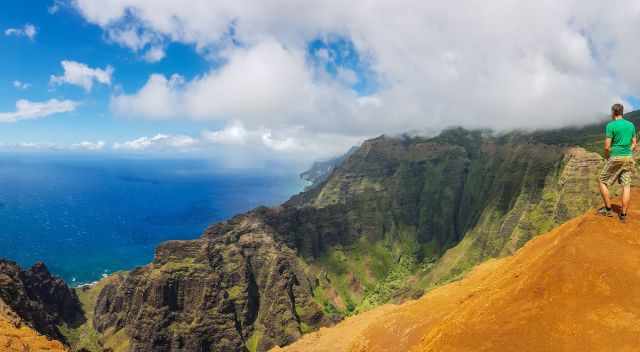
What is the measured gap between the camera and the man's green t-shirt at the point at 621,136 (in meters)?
18.8

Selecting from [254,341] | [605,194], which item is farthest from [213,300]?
[605,194]

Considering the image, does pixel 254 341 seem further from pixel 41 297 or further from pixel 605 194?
pixel 605 194

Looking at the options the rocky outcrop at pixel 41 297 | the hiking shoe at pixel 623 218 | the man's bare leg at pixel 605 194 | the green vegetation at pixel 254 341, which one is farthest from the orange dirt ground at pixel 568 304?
the green vegetation at pixel 254 341

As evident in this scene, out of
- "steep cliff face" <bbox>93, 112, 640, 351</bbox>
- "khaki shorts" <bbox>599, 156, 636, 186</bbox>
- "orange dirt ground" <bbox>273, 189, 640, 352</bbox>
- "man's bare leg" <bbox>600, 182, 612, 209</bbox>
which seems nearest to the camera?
"orange dirt ground" <bbox>273, 189, 640, 352</bbox>

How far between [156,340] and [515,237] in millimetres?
129728

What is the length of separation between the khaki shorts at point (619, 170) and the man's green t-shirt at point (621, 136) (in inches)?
11.2

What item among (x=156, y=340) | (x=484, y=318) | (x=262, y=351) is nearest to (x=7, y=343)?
(x=484, y=318)

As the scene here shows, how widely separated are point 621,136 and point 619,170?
1723 millimetres

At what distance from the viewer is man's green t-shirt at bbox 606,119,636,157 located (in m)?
18.8

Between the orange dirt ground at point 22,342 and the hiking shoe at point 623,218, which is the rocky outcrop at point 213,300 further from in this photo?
the hiking shoe at point 623,218

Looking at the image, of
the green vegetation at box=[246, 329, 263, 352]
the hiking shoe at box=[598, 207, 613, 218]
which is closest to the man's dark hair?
the hiking shoe at box=[598, 207, 613, 218]

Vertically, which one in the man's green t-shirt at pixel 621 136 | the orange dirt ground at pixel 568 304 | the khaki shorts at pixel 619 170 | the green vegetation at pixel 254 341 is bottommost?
the green vegetation at pixel 254 341

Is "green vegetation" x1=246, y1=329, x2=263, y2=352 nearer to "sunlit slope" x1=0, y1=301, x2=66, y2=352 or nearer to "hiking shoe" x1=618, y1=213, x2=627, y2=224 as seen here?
"sunlit slope" x1=0, y1=301, x2=66, y2=352

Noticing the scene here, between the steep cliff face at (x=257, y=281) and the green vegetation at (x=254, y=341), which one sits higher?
the steep cliff face at (x=257, y=281)
